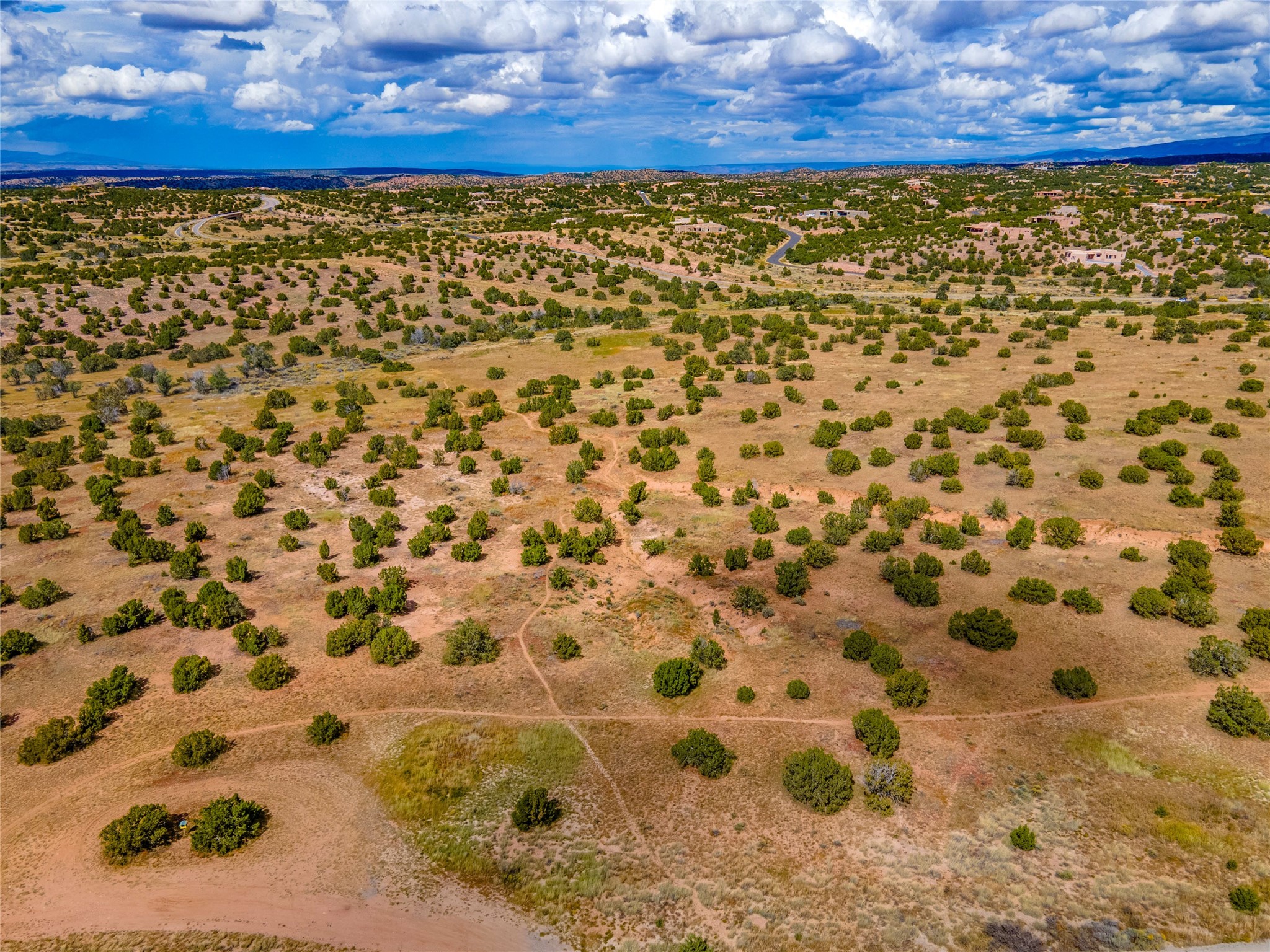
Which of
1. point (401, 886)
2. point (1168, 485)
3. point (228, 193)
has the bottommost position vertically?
point (401, 886)

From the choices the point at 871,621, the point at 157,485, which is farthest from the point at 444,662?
the point at 157,485

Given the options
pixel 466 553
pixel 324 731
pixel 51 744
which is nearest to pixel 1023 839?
pixel 324 731

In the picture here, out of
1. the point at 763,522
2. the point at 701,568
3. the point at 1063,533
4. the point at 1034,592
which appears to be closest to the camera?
the point at 1034,592

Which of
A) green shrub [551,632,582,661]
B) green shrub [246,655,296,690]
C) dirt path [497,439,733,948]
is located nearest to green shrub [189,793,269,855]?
green shrub [246,655,296,690]

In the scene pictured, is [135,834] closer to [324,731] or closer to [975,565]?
[324,731]

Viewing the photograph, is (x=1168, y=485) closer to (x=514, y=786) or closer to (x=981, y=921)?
(x=981, y=921)

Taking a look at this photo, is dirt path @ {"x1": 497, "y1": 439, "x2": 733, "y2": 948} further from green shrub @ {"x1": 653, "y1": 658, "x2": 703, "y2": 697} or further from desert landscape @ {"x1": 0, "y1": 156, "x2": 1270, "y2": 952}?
green shrub @ {"x1": 653, "y1": 658, "x2": 703, "y2": 697}
